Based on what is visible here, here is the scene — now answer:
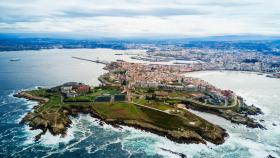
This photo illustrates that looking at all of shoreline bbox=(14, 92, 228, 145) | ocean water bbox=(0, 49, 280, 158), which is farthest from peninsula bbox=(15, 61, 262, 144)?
ocean water bbox=(0, 49, 280, 158)

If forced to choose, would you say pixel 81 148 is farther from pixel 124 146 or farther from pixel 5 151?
pixel 5 151

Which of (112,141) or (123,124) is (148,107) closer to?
(123,124)

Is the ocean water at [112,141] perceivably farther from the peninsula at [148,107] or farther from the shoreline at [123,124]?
the peninsula at [148,107]

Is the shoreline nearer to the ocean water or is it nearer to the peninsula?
the peninsula

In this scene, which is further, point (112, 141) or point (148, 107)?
point (148, 107)

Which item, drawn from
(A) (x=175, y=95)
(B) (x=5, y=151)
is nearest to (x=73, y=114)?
(B) (x=5, y=151)

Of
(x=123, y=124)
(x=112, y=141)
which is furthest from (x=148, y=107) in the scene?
(x=112, y=141)

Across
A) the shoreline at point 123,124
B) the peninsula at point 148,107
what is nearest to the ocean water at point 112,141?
the shoreline at point 123,124

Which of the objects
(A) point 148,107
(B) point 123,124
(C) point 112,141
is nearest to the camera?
(C) point 112,141
